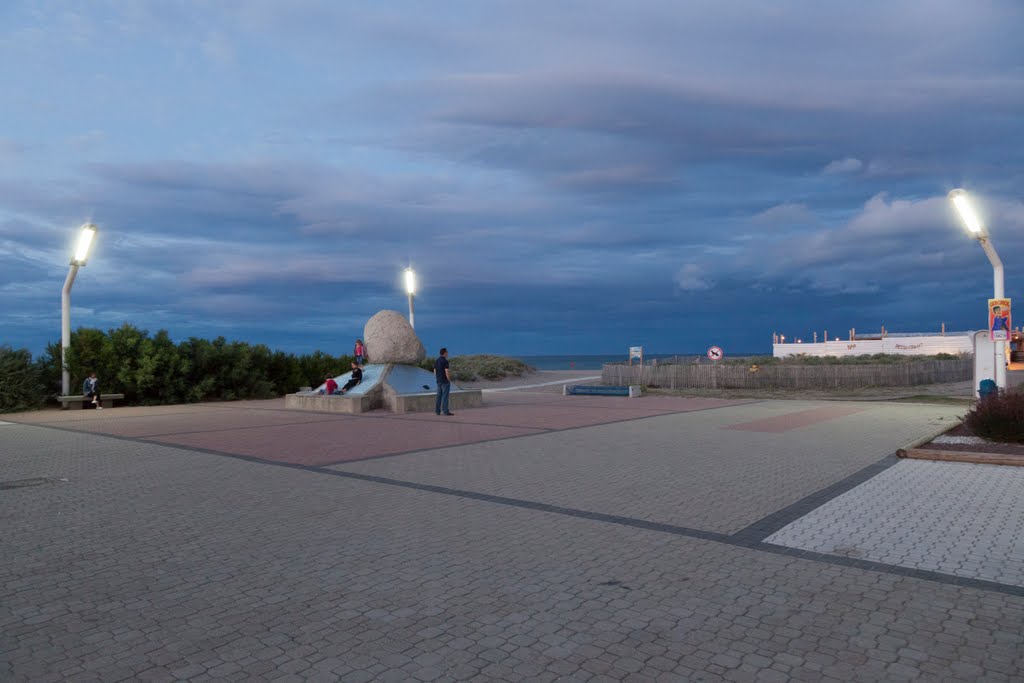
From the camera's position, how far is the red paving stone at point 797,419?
49.8ft

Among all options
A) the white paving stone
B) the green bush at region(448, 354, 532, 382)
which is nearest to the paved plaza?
the white paving stone

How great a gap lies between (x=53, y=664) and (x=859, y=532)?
6187 mm

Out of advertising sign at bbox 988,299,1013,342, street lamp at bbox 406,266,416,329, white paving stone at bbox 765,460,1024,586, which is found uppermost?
street lamp at bbox 406,266,416,329

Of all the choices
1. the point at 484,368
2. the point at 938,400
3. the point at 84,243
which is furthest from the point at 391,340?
the point at 484,368

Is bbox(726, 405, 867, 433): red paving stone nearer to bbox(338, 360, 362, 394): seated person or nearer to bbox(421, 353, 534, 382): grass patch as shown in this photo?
bbox(338, 360, 362, 394): seated person

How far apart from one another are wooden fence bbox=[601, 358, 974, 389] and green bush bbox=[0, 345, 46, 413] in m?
23.2

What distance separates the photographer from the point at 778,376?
3144 cm

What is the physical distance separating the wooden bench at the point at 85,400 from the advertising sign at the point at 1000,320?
23756mm

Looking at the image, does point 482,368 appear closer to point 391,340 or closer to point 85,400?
point 391,340

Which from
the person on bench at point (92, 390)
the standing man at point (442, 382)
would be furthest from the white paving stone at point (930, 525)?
the person on bench at point (92, 390)

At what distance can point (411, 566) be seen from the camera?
5441 mm

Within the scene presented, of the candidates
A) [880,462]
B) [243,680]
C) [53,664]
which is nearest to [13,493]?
[53,664]

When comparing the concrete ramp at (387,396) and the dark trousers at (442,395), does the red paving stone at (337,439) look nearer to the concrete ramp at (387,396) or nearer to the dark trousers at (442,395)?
the dark trousers at (442,395)

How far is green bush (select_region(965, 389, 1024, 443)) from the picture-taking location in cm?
1120
